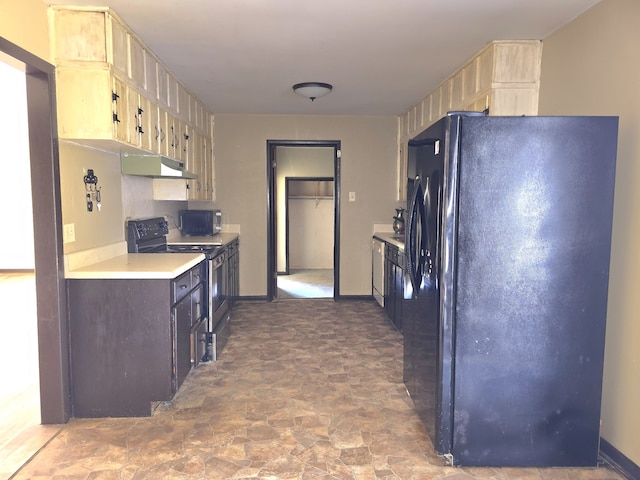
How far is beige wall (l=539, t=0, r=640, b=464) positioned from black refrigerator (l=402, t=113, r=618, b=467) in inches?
6.0

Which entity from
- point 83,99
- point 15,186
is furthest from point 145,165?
point 15,186

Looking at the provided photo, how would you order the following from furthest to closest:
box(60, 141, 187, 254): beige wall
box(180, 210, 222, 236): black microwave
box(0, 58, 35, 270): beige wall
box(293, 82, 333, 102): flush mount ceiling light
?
box(0, 58, 35, 270): beige wall, box(180, 210, 222, 236): black microwave, box(293, 82, 333, 102): flush mount ceiling light, box(60, 141, 187, 254): beige wall

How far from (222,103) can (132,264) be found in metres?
2.67

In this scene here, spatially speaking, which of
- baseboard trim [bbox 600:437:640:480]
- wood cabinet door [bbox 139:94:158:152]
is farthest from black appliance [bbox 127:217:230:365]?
baseboard trim [bbox 600:437:640:480]

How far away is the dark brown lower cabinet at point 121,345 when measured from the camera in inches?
101

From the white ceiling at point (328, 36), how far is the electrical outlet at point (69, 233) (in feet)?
4.14

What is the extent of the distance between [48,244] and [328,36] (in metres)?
2.15

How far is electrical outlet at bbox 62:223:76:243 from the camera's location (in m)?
2.58

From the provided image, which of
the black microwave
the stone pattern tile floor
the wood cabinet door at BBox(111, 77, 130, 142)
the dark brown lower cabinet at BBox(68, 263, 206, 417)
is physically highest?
the wood cabinet door at BBox(111, 77, 130, 142)

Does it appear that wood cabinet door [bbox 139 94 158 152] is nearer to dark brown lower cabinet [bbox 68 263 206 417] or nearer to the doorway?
dark brown lower cabinet [bbox 68 263 206 417]

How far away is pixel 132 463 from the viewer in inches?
85.7

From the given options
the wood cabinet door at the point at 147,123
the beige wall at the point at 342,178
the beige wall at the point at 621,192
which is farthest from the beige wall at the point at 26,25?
the beige wall at the point at 342,178

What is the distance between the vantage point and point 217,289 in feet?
12.6

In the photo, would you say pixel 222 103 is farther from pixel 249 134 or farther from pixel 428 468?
pixel 428 468
